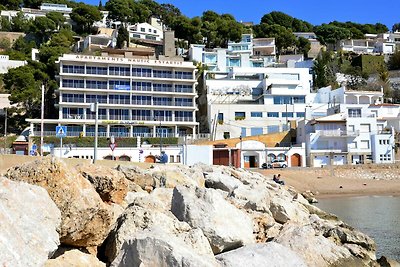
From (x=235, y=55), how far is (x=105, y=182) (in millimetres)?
83677

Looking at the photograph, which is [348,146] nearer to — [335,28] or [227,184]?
[227,184]

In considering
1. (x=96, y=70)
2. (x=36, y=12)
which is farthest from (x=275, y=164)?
(x=36, y=12)

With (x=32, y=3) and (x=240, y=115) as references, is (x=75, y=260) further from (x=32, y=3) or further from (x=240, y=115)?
(x=32, y=3)

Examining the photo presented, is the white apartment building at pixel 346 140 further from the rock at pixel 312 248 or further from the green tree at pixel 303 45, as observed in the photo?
the green tree at pixel 303 45

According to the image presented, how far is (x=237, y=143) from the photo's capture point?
59562 mm

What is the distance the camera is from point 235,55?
92.1 m

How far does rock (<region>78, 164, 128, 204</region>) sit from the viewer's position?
34.9 ft

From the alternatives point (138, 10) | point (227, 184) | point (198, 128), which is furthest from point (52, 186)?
point (138, 10)

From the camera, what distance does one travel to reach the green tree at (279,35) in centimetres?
11531

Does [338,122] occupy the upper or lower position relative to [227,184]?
upper

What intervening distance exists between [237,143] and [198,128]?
43.9 feet

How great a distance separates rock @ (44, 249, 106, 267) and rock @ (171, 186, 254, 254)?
2218mm

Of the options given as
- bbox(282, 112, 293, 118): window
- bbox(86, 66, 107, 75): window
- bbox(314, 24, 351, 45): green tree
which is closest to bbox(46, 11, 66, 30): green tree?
bbox(86, 66, 107, 75): window

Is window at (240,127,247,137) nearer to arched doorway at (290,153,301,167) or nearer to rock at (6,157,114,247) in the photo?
arched doorway at (290,153,301,167)
